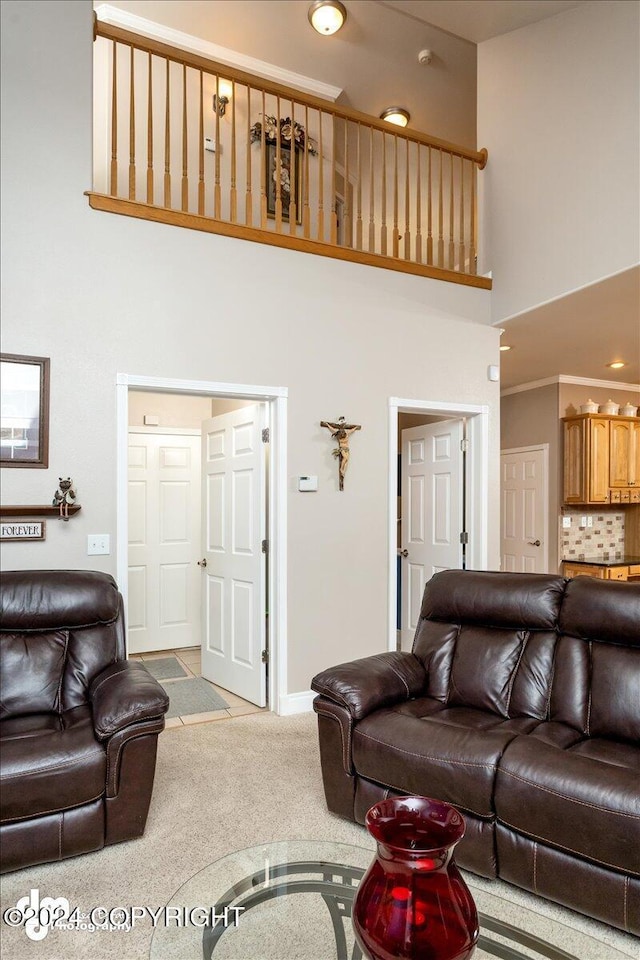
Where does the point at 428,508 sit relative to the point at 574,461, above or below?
below

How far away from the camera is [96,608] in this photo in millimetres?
2871

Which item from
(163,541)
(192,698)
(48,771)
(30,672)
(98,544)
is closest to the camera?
(48,771)

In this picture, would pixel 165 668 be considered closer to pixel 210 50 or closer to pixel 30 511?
pixel 30 511

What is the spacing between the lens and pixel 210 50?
5105 mm

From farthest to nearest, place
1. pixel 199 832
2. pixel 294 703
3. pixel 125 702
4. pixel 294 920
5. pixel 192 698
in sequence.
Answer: pixel 192 698, pixel 294 703, pixel 199 832, pixel 125 702, pixel 294 920

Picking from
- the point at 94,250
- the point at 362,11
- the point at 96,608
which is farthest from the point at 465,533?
the point at 362,11

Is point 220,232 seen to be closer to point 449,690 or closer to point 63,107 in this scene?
point 63,107

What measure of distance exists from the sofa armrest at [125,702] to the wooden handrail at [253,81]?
11.4 feet

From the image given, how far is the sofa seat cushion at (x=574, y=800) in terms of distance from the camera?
1.77 meters

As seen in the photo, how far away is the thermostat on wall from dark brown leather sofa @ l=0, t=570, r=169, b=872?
4.44 ft

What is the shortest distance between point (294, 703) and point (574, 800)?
2.24 m

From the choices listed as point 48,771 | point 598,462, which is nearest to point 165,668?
point 48,771

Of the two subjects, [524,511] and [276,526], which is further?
[524,511]

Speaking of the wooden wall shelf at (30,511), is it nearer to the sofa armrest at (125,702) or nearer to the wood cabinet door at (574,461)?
the sofa armrest at (125,702)
